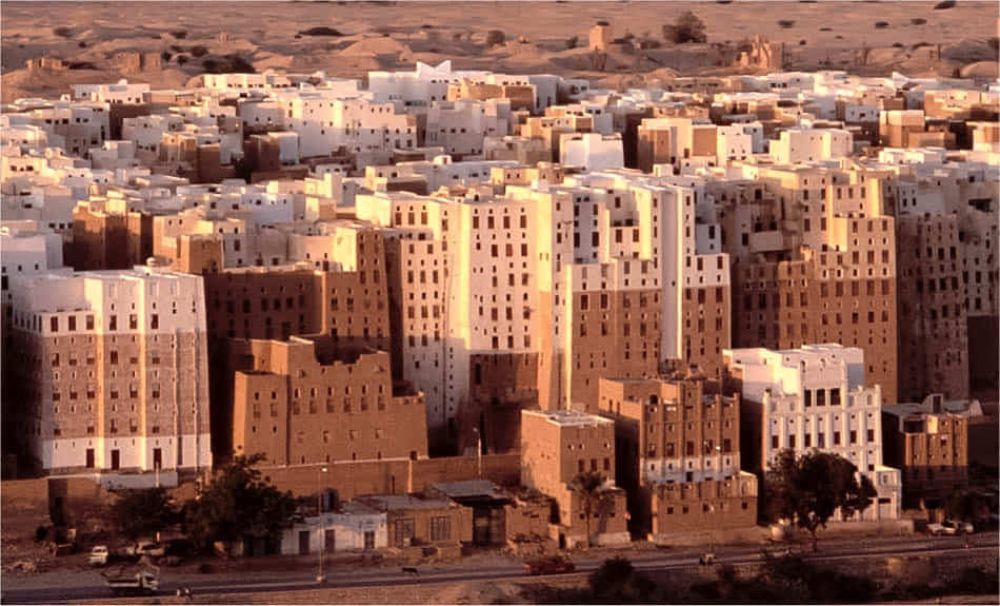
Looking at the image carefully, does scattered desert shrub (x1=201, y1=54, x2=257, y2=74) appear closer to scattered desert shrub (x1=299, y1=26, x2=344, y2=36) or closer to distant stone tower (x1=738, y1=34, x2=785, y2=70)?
distant stone tower (x1=738, y1=34, x2=785, y2=70)

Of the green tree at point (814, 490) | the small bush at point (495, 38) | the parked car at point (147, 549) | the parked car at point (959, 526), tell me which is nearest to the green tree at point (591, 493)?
the green tree at point (814, 490)

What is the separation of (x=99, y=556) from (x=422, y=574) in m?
2.88

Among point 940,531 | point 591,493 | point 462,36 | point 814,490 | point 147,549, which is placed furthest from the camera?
point 462,36

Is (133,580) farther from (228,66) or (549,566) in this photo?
(228,66)

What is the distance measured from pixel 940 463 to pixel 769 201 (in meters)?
4.62

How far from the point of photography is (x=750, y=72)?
2901 inches

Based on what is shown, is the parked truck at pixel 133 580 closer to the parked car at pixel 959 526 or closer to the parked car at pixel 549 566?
the parked car at pixel 549 566

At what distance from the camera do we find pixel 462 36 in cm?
8850

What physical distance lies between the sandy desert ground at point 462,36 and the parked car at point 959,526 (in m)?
29.5

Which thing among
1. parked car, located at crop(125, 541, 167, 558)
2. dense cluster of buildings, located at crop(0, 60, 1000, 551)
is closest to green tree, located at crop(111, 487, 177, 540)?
parked car, located at crop(125, 541, 167, 558)

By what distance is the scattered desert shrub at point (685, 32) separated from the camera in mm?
85625

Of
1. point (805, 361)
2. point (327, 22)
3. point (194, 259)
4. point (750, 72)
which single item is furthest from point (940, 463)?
point (327, 22)

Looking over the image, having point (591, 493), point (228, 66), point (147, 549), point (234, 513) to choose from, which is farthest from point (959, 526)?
point (228, 66)

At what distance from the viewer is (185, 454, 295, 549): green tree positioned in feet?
121
